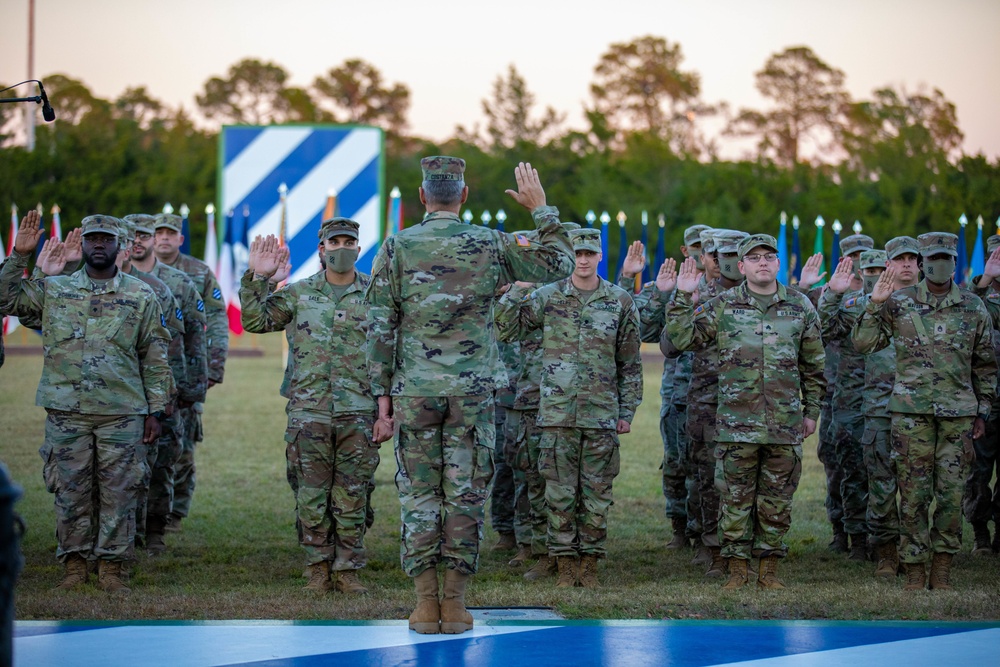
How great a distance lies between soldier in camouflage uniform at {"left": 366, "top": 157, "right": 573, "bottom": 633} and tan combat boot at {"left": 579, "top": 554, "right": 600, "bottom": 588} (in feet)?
5.44

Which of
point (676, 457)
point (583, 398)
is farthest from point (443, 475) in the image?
point (676, 457)

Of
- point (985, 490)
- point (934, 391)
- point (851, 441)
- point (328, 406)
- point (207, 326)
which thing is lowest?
point (985, 490)

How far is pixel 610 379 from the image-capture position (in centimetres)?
784

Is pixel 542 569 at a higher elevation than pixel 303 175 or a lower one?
lower

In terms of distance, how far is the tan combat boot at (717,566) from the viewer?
819cm

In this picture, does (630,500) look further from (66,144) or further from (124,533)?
(66,144)

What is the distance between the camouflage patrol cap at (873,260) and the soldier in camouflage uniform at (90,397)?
4793 mm

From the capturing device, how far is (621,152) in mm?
50125

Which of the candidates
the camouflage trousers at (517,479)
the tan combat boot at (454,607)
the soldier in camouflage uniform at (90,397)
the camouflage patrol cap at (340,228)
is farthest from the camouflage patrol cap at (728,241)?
the soldier in camouflage uniform at (90,397)

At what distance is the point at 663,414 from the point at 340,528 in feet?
9.26

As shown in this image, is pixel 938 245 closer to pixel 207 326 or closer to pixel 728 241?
pixel 728 241

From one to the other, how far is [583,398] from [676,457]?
1766 millimetres

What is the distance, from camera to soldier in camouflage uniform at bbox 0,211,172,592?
743cm

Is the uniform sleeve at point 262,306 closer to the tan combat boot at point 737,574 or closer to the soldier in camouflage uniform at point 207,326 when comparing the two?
the soldier in camouflage uniform at point 207,326
